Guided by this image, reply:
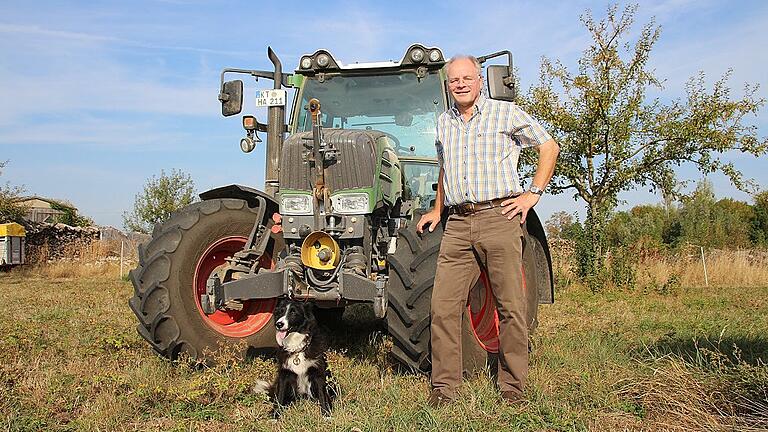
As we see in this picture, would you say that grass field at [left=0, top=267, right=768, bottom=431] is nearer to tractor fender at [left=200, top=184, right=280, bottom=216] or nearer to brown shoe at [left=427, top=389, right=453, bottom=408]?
brown shoe at [left=427, top=389, right=453, bottom=408]

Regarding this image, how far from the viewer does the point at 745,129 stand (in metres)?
15.4

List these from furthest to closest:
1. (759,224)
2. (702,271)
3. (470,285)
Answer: (759,224), (702,271), (470,285)

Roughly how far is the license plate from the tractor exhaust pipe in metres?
0.13

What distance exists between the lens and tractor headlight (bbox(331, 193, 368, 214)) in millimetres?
4949

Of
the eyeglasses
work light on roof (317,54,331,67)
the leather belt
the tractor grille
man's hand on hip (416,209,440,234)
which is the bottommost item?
man's hand on hip (416,209,440,234)

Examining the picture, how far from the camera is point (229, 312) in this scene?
18.3 ft

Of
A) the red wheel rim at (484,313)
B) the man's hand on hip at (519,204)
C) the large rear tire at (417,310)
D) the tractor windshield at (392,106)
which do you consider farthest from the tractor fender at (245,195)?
the man's hand on hip at (519,204)

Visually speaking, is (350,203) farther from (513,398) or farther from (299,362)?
(513,398)

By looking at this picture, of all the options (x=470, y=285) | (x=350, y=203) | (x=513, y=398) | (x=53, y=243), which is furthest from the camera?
(x=53, y=243)

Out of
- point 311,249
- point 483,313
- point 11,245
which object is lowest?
point 11,245

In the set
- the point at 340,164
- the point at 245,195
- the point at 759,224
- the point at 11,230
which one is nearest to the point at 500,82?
the point at 340,164

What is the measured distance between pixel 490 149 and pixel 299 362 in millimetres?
1758

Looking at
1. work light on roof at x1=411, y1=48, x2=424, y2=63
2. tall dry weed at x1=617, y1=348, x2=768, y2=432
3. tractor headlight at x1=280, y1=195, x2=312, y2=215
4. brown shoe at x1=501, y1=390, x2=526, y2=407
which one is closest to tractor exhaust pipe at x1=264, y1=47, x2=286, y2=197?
tractor headlight at x1=280, y1=195, x2=312, y2=215

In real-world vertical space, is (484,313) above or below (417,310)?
below
